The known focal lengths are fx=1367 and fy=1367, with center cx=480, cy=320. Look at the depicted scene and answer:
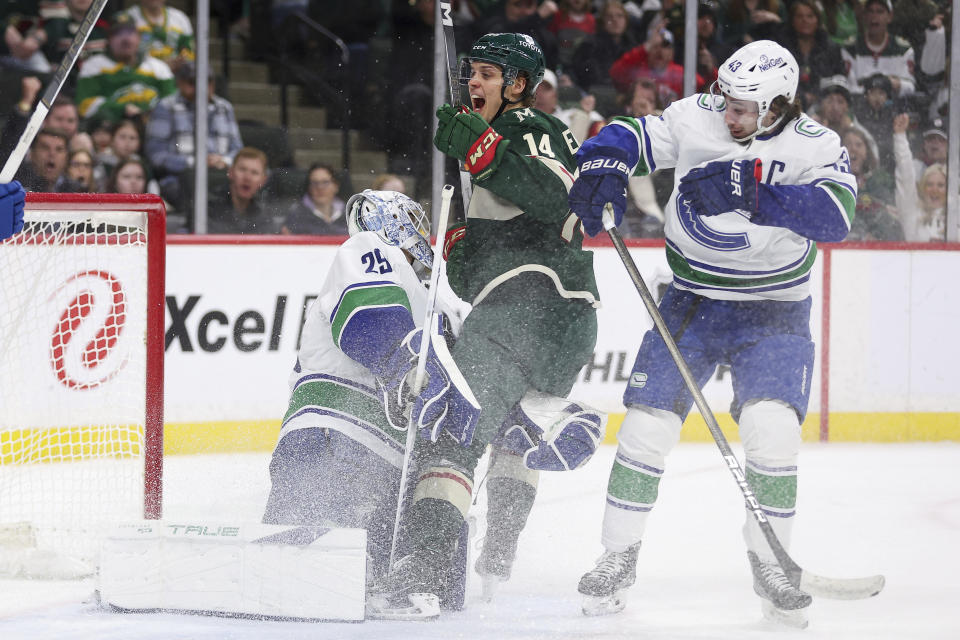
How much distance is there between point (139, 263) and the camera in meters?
3.88

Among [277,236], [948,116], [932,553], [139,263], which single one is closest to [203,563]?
[139,263]

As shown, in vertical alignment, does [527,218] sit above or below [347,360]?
above

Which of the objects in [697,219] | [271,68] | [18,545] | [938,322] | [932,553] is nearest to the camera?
[697,219]

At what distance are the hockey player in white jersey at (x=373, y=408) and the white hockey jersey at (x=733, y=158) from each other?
401 mm

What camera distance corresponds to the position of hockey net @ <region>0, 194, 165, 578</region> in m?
3.16

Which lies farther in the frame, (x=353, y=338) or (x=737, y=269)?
(x=737, y=269)

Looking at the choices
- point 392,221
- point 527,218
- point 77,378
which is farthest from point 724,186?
point 77,378

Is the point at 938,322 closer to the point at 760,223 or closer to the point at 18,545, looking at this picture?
the point at 760,223

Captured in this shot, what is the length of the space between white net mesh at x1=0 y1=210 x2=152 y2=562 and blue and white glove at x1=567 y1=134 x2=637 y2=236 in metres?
1.10

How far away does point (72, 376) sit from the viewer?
13.5 feet

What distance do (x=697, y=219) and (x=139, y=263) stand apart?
1.77 m

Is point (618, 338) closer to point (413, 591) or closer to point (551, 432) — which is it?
point (551, 432)

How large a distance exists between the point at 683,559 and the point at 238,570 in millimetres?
1217

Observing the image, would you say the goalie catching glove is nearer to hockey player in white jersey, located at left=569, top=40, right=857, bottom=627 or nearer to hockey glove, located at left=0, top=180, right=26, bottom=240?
hockey player in white jersey, located at left=569, top=40, right=857, bottom=627
